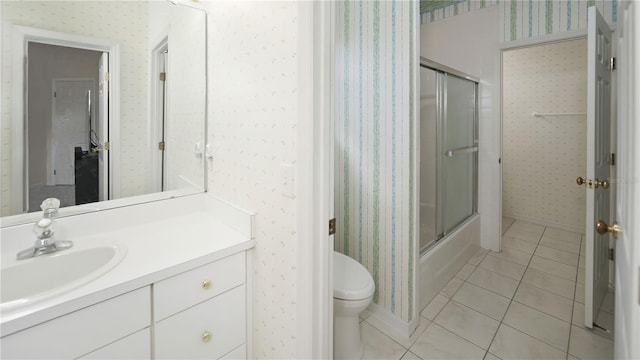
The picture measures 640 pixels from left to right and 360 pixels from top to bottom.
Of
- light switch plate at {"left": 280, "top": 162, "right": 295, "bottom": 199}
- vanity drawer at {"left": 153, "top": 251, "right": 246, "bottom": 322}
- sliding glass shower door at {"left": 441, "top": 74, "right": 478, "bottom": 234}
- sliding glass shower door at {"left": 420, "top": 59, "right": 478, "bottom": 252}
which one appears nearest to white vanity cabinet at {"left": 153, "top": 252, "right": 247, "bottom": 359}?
vanity drawer at {"left": 153, "top": 251, "right": 246, "bottom": 322}

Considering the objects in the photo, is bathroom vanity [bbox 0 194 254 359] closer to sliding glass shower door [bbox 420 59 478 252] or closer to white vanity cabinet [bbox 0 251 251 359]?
white vanity cabinet [bbox 0 251 251 359]

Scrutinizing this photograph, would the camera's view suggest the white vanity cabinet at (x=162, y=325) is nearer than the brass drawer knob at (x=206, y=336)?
Yes

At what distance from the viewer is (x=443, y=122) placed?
8.37 ft

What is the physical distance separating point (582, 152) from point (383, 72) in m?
3.30

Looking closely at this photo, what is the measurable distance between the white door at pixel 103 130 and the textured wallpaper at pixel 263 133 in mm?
473

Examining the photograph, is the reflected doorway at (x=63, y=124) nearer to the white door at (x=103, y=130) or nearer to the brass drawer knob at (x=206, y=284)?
the white door at (x=103, y=130)

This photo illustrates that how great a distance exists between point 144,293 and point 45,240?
1.58ft

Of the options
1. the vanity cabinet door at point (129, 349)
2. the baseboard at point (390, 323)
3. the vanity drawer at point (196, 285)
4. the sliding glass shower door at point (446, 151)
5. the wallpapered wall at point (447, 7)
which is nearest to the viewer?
the vanity cabinet door at point (129, 349)

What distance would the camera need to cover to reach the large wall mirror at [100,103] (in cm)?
117

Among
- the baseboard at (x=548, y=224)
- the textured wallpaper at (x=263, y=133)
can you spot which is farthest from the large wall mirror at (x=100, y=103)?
the baseboard at (x=548, y=224)

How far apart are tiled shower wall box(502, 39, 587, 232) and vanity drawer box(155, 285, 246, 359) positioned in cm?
419

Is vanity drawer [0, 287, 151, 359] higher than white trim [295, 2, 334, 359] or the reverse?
the reverse

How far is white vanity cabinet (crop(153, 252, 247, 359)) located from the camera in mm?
1084

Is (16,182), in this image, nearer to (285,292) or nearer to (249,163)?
(249,163)
